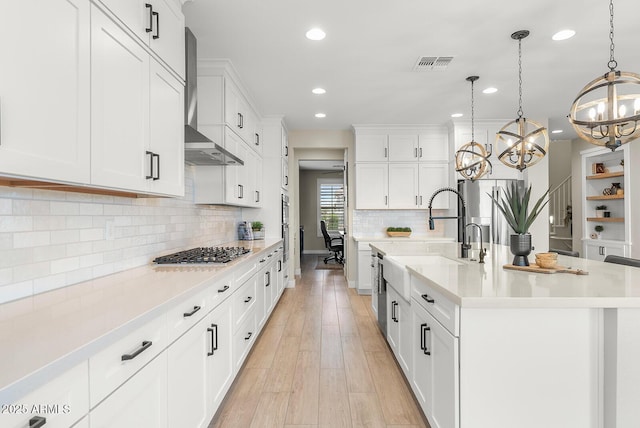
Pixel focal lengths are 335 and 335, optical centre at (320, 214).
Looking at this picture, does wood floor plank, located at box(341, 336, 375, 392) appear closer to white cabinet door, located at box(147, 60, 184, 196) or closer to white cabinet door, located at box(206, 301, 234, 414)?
white cabinet door, located at box(206, 301, 234, 414)

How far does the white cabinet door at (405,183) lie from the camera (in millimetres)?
5547

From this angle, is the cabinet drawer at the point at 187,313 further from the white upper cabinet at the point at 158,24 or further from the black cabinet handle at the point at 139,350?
the white upper cabinet at the point at 158,24

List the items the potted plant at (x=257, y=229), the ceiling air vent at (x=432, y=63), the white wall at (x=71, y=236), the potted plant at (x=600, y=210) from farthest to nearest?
the potted plant at (x=600, y=210)
the potted plant at (x=257, y=229)
the ceiling air vent at (x=432, y=63)
the white wall at (x=71, y=236)

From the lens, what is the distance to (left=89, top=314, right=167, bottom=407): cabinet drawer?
0.91 metres

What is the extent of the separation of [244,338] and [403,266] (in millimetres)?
1349

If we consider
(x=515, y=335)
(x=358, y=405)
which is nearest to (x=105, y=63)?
(x=515, y=335)

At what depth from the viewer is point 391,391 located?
7.68ft

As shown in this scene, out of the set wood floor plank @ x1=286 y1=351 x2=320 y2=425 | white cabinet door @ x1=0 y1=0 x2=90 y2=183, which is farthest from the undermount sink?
white cabinet door @ x1=0 y1=0 x2=90 y2=183

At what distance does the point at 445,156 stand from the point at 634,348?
4.55 m

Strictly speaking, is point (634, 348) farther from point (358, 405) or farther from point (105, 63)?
point (105, 63)

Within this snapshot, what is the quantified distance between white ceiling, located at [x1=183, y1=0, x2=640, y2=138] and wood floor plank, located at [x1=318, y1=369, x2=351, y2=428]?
2.70 metres

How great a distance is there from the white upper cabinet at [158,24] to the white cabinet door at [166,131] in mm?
100

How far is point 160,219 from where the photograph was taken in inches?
98.8

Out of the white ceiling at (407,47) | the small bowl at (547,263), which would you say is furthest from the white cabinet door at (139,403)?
the white ceiling at (407,47)
